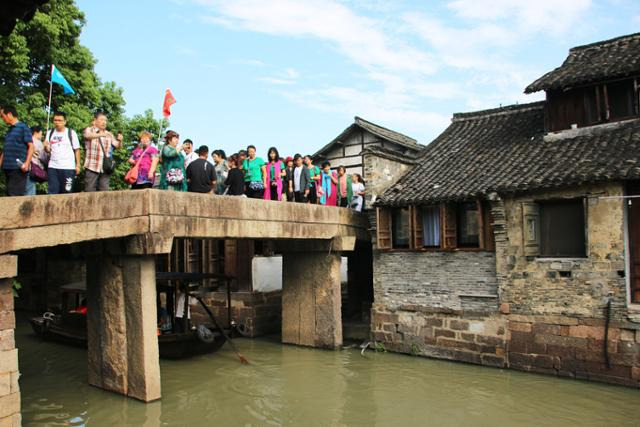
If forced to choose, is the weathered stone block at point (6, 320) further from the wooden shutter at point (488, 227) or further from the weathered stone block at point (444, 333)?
the wooden shutter at point (488, 227)

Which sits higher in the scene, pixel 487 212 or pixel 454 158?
pixel 454 158

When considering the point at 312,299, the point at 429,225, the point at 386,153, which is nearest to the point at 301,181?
the point at 386,153

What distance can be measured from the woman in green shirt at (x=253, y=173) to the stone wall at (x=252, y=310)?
5.23 metres

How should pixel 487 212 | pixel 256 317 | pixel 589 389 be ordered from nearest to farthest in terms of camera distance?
pixel 589 389
pixel 487 212
pixel 256 317

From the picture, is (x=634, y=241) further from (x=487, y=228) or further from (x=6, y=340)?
(x=6, y=340)

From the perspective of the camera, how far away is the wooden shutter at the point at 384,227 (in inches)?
557

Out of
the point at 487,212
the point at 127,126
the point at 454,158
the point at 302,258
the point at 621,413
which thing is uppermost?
the point at 127,126

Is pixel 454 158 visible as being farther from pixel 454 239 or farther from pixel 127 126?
pixel 127 126

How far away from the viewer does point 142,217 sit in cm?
905

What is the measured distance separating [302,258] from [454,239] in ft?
13.2

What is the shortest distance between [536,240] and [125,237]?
8601mm

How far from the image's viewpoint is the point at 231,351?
14.3 metres

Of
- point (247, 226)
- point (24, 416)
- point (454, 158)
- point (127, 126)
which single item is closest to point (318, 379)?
point (247, 226)

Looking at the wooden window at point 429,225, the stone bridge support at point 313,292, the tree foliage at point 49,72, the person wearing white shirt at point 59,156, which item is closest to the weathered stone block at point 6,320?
the person wearing white shirt at point 59,156
